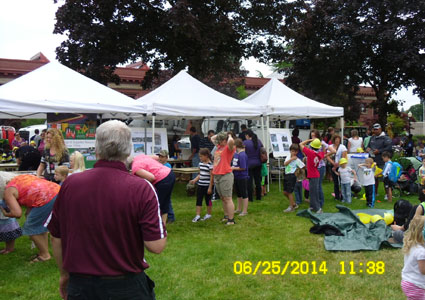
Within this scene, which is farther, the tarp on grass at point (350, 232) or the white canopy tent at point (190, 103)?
the white canopy tent at point (190, 103)

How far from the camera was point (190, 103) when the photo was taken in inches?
432

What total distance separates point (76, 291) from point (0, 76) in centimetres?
3464

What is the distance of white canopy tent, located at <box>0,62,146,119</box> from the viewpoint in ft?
27.1

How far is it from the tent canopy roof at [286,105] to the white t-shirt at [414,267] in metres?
8.49

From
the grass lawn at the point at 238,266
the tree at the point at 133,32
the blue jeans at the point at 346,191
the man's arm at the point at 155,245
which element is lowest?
the grass lawn at the point at 238,266

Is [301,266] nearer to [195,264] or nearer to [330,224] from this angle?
[195,264]

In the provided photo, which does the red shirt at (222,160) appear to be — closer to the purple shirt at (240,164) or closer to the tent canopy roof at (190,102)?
the purple shirt at (240,164)

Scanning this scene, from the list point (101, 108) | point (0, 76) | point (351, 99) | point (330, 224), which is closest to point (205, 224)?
point (330, 224)

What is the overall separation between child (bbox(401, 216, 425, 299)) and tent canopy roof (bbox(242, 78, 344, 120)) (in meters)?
8.42

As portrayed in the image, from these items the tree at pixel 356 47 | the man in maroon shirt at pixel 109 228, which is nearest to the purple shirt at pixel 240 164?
the man in maroon shirt at pixel 109 228

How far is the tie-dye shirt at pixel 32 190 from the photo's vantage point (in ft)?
16.4

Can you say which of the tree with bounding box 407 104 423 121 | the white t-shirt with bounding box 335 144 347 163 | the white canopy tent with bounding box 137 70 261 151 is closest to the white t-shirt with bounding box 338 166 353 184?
the white t-shirt with bounding box 335 144 347 163

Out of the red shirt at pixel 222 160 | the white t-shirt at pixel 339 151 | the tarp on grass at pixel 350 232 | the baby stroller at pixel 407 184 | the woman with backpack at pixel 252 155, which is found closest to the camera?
the tarp on grass at pixel 350 232
